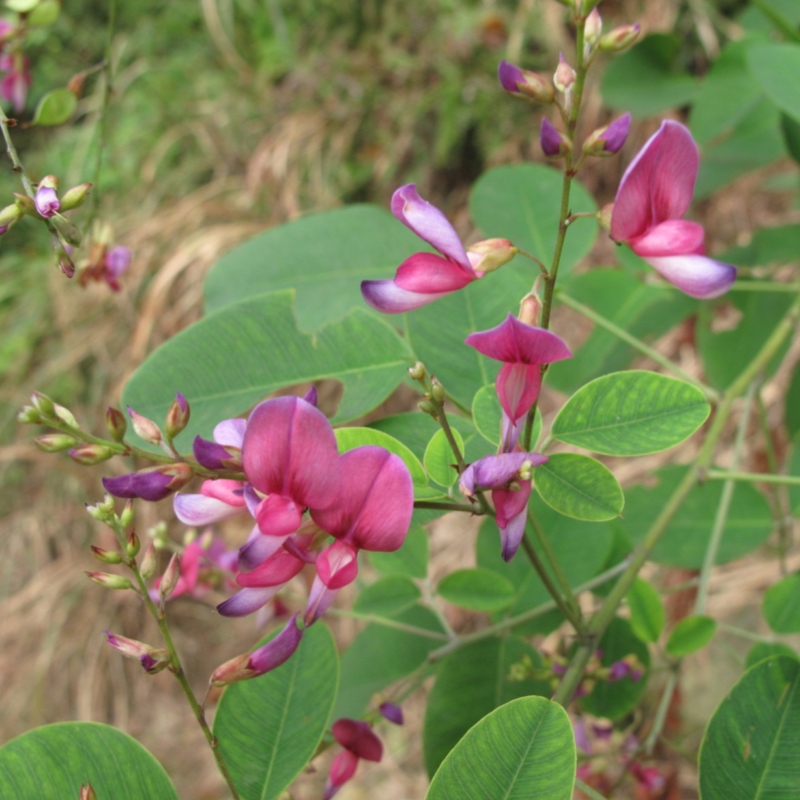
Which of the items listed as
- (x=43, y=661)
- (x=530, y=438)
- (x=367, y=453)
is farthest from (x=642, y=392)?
(x=43, y=661)

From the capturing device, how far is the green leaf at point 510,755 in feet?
1.52

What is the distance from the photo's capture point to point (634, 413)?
52cm

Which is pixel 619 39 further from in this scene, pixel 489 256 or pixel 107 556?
pixel 107 556

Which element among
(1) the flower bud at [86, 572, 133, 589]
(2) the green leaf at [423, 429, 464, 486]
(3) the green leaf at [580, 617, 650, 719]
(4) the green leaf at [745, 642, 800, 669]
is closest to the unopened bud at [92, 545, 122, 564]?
(1) the flower bud at [86, 572, 133, 589]

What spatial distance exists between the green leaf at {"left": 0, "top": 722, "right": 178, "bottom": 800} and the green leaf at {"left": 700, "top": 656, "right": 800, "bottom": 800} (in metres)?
0.40

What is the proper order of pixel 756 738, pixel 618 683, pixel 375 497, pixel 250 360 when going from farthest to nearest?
pixel 618 683, pixel 250 360, pixel 756 738, pixel 375 497

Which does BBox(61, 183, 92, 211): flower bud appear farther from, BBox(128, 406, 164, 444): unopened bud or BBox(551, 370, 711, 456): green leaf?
BBox(551, 370, 711, 456): green leaf

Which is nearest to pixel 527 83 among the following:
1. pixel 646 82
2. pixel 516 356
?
pixel 516 356

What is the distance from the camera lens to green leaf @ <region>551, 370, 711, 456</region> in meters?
0.51

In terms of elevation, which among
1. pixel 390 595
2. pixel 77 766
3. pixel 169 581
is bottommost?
pixel 390 595

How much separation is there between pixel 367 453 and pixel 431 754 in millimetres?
474

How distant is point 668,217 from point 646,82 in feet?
3.66

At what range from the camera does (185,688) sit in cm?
49

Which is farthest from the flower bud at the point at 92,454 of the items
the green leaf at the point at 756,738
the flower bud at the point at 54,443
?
the green leaf at the point at 756,738
